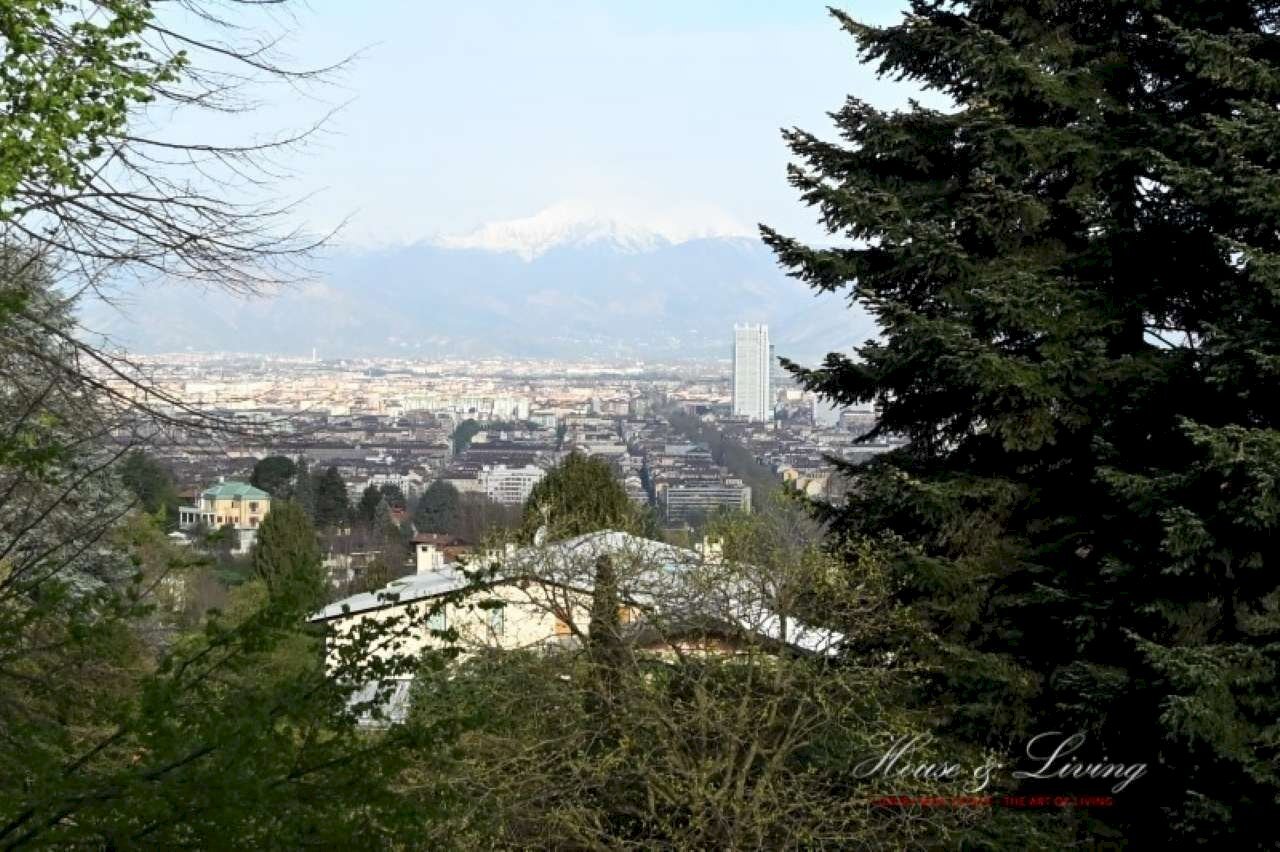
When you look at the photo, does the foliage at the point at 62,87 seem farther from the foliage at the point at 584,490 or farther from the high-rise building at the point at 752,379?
the high-rise building at the point at 752,379

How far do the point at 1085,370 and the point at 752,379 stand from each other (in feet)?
374

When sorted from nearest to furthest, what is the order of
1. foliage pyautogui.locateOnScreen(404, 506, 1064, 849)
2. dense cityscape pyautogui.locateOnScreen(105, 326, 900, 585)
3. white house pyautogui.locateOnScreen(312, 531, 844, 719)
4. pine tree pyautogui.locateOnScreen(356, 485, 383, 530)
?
dense cityscape pyautogui.locateOnScreen(105, 326, 900, 585)
foliage pyautogui.locateOnScreen(404, 506, 1064, 849)
white house pyautogui.locateOnScreen(312, 531, 844, 719)
pine tree pyautogui.locateOnScreen(356, 485, 383, 530)

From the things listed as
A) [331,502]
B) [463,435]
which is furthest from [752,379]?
[331,502]

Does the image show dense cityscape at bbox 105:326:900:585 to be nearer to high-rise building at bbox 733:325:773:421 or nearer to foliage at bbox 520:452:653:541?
high-rise building at bbox 733:325:773:421

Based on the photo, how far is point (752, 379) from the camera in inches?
4909

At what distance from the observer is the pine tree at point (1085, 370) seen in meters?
9.09

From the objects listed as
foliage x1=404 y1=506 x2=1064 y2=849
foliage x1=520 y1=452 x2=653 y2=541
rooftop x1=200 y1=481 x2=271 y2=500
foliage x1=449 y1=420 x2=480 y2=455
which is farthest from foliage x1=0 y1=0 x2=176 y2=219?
foliage x1=449 y1=420 x2=480 y2=455

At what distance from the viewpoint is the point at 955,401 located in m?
11.8

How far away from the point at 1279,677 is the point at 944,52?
5.36 metres

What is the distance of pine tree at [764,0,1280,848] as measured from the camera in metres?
9.09

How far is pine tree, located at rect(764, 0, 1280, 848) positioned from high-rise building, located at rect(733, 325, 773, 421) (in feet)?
335

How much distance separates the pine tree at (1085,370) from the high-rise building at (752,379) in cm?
10206

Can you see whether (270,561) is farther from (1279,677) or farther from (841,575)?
(1279,677)

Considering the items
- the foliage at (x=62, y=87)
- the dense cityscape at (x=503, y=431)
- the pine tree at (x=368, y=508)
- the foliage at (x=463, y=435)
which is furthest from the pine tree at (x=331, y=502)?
the foliage at (x=62, y=87)
